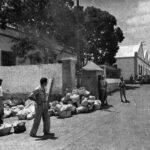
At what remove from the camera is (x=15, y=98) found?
13594mm

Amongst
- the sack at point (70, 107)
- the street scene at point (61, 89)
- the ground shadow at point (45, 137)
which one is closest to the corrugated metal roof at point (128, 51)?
the street scene at point (61, 89)

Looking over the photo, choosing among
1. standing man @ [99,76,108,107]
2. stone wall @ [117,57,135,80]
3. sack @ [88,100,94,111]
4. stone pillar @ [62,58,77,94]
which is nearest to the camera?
sack @ [88,100,94,111]

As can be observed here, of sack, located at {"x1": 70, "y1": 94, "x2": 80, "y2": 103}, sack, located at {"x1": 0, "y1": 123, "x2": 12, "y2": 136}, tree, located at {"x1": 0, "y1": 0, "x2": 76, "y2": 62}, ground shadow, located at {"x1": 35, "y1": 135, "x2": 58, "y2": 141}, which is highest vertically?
tree, located at {"x1": 0, "y1": 0, "x2": 76, "y2": 62}

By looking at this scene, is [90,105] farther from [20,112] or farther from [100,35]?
[100,35]

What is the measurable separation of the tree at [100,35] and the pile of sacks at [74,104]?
15.3 m

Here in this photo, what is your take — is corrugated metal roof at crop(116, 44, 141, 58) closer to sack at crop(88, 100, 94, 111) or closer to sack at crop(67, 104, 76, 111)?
sack at crop(88, 100, 94, 111)

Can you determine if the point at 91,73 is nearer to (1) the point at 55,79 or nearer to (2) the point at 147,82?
(1) the point at 55,79

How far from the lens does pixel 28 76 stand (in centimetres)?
1353

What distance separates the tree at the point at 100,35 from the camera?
2716 centimetres

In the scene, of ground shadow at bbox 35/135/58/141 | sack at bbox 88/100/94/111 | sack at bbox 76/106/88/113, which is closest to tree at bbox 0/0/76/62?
sack at bbox 88/100/94/111

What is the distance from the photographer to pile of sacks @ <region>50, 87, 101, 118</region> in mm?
10000

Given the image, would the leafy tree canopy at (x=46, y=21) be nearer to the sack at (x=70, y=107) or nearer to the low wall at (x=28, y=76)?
the low wall at (x=28, y=76)

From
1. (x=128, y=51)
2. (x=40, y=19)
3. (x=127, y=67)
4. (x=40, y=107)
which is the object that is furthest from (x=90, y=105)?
(x=128, y=51)

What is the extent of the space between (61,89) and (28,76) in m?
2.26
